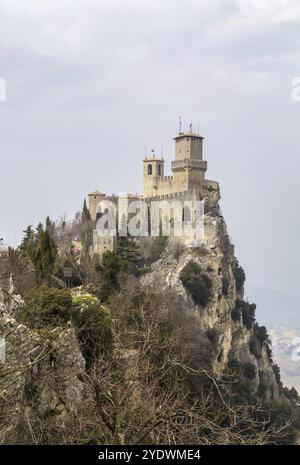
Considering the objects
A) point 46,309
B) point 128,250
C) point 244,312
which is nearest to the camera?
point 46,309

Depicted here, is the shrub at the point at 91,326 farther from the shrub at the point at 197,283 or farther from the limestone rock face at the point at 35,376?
the shrub at the point at 197,283

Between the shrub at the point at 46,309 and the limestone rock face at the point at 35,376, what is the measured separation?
2502mm

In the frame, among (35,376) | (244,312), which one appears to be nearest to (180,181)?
(244,312)

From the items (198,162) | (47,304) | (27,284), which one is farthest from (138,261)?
(47,304)

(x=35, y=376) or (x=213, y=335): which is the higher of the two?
(x=213, y=335)

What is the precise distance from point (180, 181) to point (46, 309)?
43.0m

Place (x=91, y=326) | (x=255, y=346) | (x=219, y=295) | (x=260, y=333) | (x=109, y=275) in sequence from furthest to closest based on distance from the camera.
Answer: (x=260, y=333) < (x=255, y=346) < (x=219, y=295) < (x=109, y=275) < (x=91, y=326)

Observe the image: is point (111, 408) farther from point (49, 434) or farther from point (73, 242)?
point (73, 242)

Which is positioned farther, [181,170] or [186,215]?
[181,170]

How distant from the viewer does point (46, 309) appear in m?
21.4

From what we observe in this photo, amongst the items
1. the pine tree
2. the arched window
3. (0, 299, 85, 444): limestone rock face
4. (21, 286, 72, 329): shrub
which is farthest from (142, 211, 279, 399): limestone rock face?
(0, 299, 85, 444): limestone rock face

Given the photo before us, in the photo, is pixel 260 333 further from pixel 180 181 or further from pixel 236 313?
pixel 180 181

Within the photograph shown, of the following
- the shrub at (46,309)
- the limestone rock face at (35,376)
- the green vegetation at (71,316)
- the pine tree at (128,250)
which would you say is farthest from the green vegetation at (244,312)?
the limestone rock face at (35,376)

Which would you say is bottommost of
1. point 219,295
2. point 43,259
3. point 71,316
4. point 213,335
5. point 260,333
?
point 71,316
